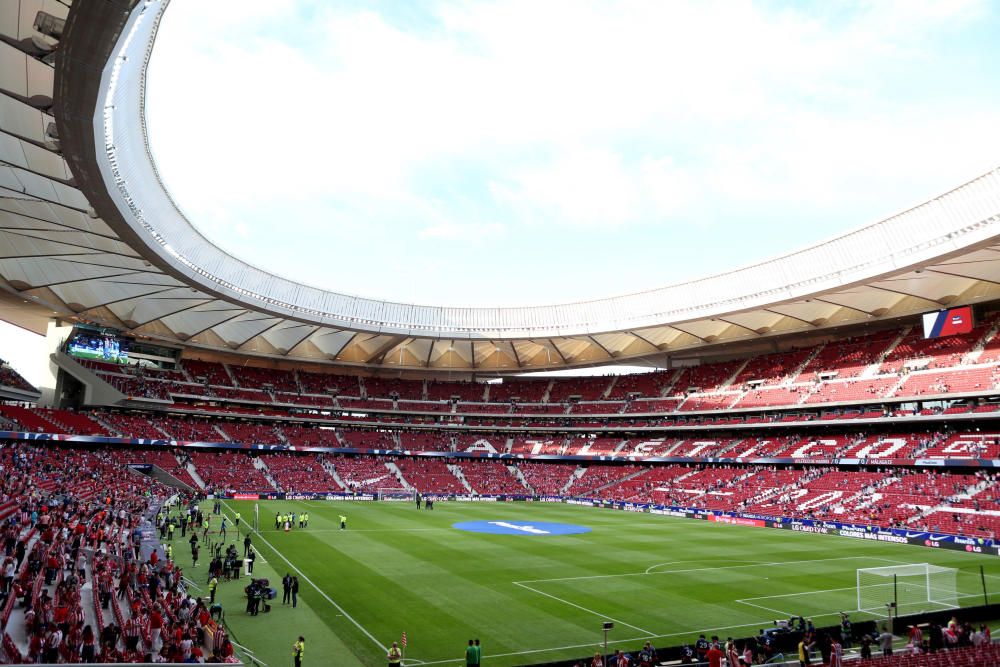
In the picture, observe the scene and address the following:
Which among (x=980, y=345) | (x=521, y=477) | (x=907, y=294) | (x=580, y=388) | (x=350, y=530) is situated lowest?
(x=350, y=530)

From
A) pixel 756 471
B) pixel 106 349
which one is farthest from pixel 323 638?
pixel 106 349

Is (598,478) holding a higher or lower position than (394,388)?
lower

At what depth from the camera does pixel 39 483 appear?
34.6 metres

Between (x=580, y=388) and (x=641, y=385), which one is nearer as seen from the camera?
(x=641, y=385)

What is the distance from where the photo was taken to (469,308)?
224 feet

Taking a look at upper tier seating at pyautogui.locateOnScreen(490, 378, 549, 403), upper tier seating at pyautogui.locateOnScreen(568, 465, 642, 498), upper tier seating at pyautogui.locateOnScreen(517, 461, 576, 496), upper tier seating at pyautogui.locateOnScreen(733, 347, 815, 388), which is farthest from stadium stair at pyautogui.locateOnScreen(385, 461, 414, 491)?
upper tier seating at pyautogui.locateOnScreen(733, 347, 815, 388)

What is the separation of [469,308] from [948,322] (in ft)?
133

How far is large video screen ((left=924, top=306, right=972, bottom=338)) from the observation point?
1921 inches

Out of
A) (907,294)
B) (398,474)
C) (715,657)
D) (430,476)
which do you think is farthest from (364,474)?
(715,657)

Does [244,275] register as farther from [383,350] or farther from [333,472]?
[383,350]

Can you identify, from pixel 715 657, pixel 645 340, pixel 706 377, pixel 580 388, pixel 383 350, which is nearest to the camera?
pixel 715 657

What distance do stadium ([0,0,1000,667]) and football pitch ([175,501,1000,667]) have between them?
21 cm

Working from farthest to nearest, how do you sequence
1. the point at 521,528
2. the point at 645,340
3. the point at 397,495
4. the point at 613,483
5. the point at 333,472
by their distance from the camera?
the point at 645,340 < the point at 613,483 < the point at 333,472 < the point at 397,495 < the point at 521,528

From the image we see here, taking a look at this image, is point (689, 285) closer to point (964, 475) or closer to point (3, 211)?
point (964, 475)
